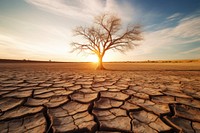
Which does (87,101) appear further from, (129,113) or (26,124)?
(26,124)

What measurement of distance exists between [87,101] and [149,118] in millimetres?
1018

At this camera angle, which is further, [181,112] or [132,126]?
[181,112]

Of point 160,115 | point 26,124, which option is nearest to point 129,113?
point 160,115

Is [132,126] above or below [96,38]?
below

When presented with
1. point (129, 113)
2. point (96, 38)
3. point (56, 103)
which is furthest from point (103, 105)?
point (96, 38)

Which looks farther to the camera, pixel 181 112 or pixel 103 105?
pixel 103 105

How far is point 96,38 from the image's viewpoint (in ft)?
35.8

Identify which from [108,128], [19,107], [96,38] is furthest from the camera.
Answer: [96,38]


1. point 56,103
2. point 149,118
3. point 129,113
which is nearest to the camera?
point 149,118

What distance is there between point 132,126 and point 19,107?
1.70 meters

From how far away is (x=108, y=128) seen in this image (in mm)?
1242

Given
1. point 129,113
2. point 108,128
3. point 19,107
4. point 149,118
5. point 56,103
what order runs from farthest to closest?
point 56,103 → point 19,107 → point 129,113 → point 149,118 → point 108,128

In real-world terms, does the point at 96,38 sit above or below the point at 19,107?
above

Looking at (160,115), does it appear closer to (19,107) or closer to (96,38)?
(19,107)
